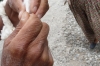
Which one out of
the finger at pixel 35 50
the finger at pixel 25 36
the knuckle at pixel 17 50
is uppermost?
the finger at pixel 25 36

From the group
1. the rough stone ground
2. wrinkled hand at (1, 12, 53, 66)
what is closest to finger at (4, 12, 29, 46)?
wrinkled hand at (1, 12, 53, 66)

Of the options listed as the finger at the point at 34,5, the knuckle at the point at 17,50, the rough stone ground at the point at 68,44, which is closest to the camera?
the knuckle at the point at 17,50

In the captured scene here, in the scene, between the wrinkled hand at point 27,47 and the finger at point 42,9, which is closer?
the wrinkled hand at point 27,47

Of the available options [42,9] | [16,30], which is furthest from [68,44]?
[16,30]

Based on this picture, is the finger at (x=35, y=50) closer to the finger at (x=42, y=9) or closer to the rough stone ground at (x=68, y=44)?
the finger at (x=42, y=9)

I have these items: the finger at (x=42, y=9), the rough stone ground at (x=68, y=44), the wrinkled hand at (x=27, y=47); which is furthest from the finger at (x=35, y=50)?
the rough stone ground at (x=68, y=44)

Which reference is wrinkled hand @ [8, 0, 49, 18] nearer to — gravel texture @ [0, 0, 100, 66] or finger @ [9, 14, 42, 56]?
finger @ [9, 14, 42, 56]
